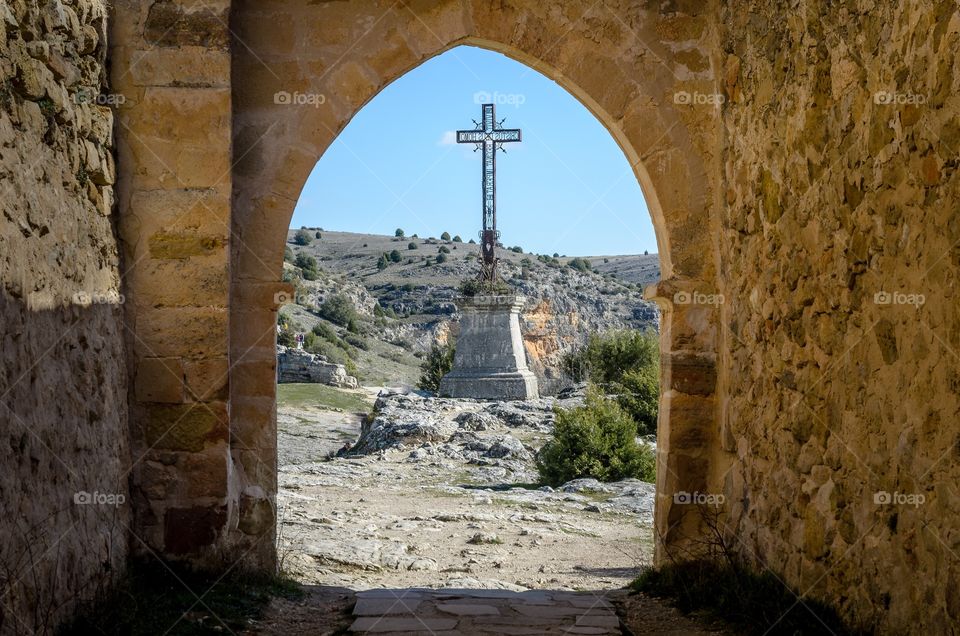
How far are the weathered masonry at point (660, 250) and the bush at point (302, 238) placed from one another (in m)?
56.4

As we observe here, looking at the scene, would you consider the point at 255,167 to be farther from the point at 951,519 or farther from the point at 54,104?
the point at 951,519

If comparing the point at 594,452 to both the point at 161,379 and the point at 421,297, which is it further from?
the point at 421,297

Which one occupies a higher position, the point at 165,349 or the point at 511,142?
the point at 511,142

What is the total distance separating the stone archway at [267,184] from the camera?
478 centimetres

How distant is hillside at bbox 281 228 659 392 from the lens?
39.1m

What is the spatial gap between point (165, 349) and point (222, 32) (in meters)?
1.62

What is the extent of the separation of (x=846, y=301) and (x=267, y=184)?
3040 millimetres

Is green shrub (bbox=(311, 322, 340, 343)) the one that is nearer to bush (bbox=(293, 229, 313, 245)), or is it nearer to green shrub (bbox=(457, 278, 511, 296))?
green shrub (bbox=(457, 278, 511, 296))

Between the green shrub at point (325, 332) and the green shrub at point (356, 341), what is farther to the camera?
the green shrub at point (356, 341)

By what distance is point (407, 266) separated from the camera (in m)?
54.9

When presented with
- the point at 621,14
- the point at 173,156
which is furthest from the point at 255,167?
the point at 621,14

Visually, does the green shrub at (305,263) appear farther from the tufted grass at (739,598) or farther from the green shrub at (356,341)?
the tufted grass at (739,598)

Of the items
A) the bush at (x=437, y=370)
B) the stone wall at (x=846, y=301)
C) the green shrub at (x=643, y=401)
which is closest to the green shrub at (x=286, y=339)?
the bush at (x=437, y=370)

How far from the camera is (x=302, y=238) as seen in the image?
61.1m
